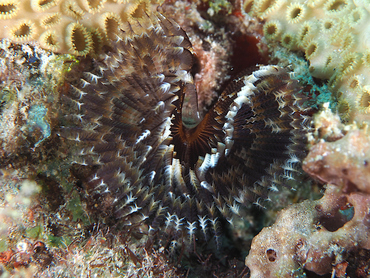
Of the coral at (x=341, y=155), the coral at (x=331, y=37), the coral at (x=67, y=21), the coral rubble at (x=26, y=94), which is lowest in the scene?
the coral rubble at (x=26, y=94)

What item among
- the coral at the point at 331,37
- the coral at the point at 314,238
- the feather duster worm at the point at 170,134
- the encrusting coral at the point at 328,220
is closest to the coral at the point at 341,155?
the encrusting coral at the point at 328,220

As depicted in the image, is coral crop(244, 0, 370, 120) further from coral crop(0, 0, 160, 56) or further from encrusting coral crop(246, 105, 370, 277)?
coral crop(0, 0, 160, 56)

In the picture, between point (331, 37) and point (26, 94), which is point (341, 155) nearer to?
point (331, 37)

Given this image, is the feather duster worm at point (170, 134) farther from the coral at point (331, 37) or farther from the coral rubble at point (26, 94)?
the coral at point (331, 37)

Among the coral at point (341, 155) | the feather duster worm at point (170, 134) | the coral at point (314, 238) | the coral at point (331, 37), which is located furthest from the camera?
the coral at point (331, 37)

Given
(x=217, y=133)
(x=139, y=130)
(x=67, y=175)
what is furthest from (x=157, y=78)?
(x=67, y=175)

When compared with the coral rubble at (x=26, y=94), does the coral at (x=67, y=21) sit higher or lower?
Answer: higher

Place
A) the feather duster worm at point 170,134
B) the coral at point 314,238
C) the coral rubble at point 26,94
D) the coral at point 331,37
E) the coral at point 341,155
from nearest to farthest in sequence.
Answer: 1. the coral at point 341,155
2. the coral at point 314,238
3. the coral rubble at point 26,94
4. the feather duster worm at point 170,134
5. the coral at point 331,37
